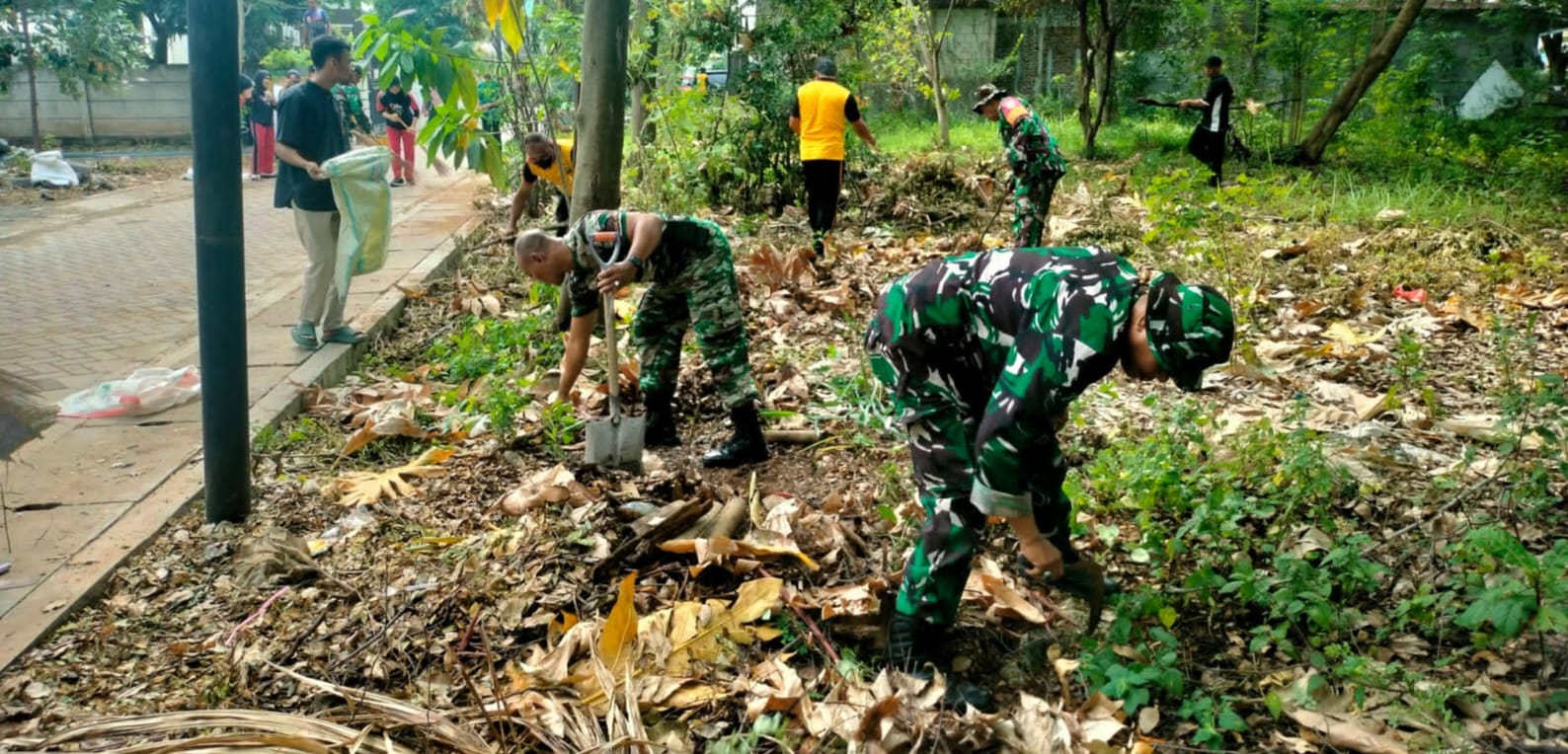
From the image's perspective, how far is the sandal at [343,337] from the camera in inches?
260

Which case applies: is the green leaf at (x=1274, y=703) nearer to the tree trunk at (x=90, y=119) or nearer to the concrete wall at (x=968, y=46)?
the concrete wall at (x=968, y=46)

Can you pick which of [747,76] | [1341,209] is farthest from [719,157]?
[1341,209]

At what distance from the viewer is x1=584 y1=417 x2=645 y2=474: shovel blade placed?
15.1 feet

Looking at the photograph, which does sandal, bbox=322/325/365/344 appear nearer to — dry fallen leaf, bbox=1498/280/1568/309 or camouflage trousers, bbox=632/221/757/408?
camouflage trousers, bbox=632/221/757/408

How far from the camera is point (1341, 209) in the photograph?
8.99 meters

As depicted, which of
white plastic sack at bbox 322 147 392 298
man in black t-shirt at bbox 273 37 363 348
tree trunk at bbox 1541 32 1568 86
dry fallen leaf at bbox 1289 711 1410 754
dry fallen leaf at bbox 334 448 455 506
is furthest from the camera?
tree trunk at bbox 1541 32 1568 86

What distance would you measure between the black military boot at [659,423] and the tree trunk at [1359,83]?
10190 mm

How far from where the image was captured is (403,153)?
15.0 m

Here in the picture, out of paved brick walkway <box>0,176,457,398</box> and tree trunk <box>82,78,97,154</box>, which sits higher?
tree trunk <box>82,78,97,154</box>

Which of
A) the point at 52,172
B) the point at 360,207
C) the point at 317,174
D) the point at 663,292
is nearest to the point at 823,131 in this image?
the point at 360,207

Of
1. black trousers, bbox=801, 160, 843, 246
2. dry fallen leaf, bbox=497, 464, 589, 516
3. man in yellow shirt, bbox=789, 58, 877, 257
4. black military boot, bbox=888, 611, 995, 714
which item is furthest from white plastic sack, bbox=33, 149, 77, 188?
black military boot, bbox=888, 611, 995, 714

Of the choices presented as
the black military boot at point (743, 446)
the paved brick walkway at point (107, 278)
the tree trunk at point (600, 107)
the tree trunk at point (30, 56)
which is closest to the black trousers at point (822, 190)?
the tree trunk at point (600, 107)

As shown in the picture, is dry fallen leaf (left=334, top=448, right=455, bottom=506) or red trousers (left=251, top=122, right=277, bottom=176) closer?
dry fallen leaf (left=334, top=448, right=455, bottom=506)

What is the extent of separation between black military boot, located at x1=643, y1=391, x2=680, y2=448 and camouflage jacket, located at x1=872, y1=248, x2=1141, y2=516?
215cm
